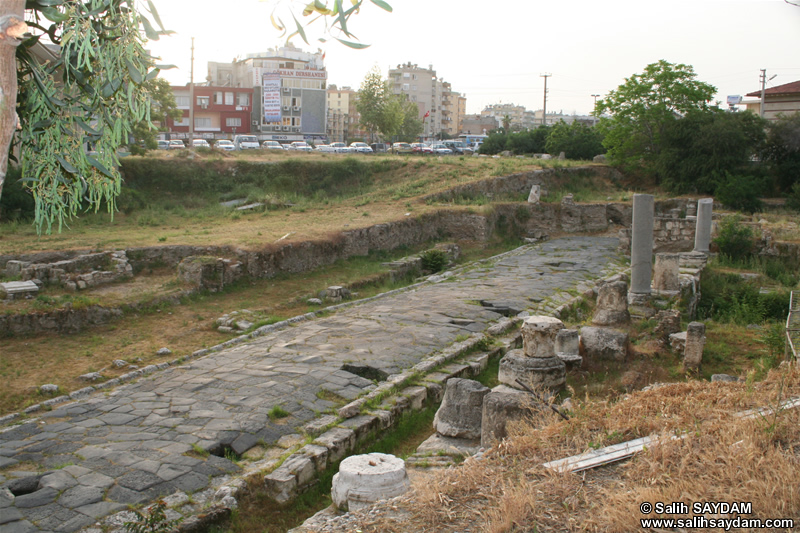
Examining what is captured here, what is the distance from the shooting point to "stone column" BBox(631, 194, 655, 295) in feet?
39.6

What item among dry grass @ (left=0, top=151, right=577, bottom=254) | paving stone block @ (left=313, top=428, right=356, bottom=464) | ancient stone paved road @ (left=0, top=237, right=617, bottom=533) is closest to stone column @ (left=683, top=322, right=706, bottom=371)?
ancient stone paved road @ (left=0, top=237, right=617, bottom=533)

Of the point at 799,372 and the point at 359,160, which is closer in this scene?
the point at 799,372

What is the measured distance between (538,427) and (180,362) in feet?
17.7

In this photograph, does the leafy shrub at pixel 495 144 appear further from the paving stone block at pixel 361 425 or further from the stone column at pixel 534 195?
the paving stone block at pixel 361 425

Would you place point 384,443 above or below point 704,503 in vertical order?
below

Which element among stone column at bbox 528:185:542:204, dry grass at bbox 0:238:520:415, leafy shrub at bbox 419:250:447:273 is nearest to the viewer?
dry grass at bbox 0:238:520:415

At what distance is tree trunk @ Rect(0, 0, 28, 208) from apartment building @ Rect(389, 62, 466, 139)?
8538 centimetres

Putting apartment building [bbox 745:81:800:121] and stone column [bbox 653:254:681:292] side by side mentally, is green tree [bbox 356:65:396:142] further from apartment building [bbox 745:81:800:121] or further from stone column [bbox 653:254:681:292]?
stone column [bbox 653:254:681:292]

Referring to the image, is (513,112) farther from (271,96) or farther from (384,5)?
(384,5)

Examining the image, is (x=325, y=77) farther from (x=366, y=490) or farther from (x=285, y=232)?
(x=366, y=490)

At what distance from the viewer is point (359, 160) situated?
1074 inches

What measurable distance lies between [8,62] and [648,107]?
98.7 feet

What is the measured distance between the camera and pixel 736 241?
57.0 ft

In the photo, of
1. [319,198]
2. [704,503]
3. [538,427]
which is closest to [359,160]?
[319,198]
